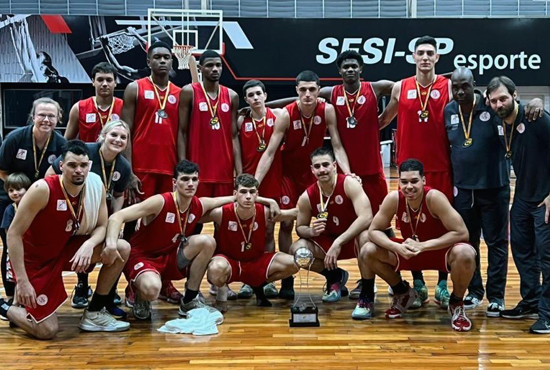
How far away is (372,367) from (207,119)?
2.41m

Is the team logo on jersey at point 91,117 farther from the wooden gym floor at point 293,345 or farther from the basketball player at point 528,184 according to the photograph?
the basketball player at point 528,184

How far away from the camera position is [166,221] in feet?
14.2

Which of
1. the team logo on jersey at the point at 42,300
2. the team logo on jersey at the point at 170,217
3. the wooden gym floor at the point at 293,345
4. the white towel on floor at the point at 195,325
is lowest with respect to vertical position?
the wooden gym floor at the point at 293,345

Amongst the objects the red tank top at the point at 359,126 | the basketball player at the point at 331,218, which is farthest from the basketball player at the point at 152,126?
the red tank top at the point at 359,126

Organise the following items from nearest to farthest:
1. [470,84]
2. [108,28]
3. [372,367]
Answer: [372,367] → [470,84] → [108,28]

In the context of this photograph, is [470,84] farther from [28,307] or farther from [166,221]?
[28,307]

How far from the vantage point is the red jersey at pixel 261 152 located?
503 centimetres

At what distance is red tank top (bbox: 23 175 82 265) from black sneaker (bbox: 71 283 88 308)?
733mm

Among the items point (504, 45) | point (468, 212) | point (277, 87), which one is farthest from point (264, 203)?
point (504, 45)

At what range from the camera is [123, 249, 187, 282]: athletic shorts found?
4.22 m

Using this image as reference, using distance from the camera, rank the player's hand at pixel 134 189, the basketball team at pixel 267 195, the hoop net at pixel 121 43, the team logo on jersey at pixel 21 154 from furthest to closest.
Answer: the hoop net at pixel 121 43, the player's hand at pixel 134 189, the team logo on jersey at pixel 21 154, the basketball team at pixel 267 195

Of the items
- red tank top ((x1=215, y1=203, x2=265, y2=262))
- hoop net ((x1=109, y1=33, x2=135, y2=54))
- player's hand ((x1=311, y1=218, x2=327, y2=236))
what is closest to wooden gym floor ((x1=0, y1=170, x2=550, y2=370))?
red tank top ((x1=215, y1=203, x2=265, y2=262))

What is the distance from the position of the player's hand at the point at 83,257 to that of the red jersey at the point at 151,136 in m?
1.07

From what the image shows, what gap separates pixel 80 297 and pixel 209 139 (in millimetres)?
1516
